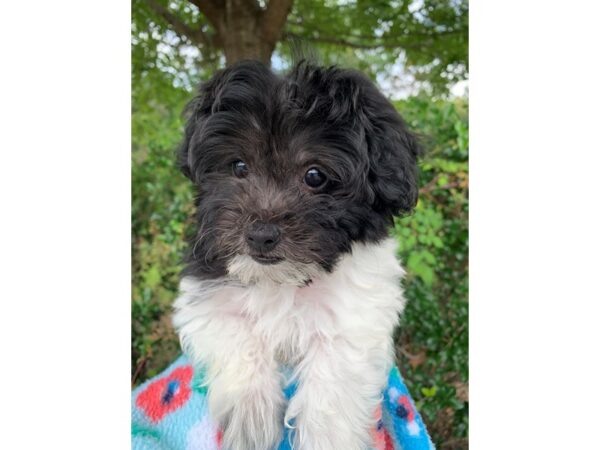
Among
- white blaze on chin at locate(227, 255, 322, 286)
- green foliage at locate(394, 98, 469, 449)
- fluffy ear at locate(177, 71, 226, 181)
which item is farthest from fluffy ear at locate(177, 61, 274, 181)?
green foliage at locate(394, 98, 469, 449)

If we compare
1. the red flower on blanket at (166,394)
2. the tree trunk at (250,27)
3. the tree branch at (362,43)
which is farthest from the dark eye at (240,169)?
the tree branch at (362,43)

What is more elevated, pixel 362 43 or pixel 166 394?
pixel 362 43

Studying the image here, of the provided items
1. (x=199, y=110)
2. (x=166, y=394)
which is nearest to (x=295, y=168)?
(x=199, y=110)

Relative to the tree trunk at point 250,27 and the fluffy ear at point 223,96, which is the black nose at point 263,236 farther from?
the tree trunk at point 250,27

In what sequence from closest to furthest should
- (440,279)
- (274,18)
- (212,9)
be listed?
(274,18) < (212,9) < (440,279)

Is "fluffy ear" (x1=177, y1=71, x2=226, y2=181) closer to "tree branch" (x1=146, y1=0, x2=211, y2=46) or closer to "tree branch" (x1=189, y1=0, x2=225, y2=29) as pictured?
"tree branch" (x1=189, y1=0, x2=225, y2=29)

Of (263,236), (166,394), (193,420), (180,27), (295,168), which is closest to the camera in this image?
(263,236)

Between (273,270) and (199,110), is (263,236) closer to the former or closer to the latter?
(273,270)
